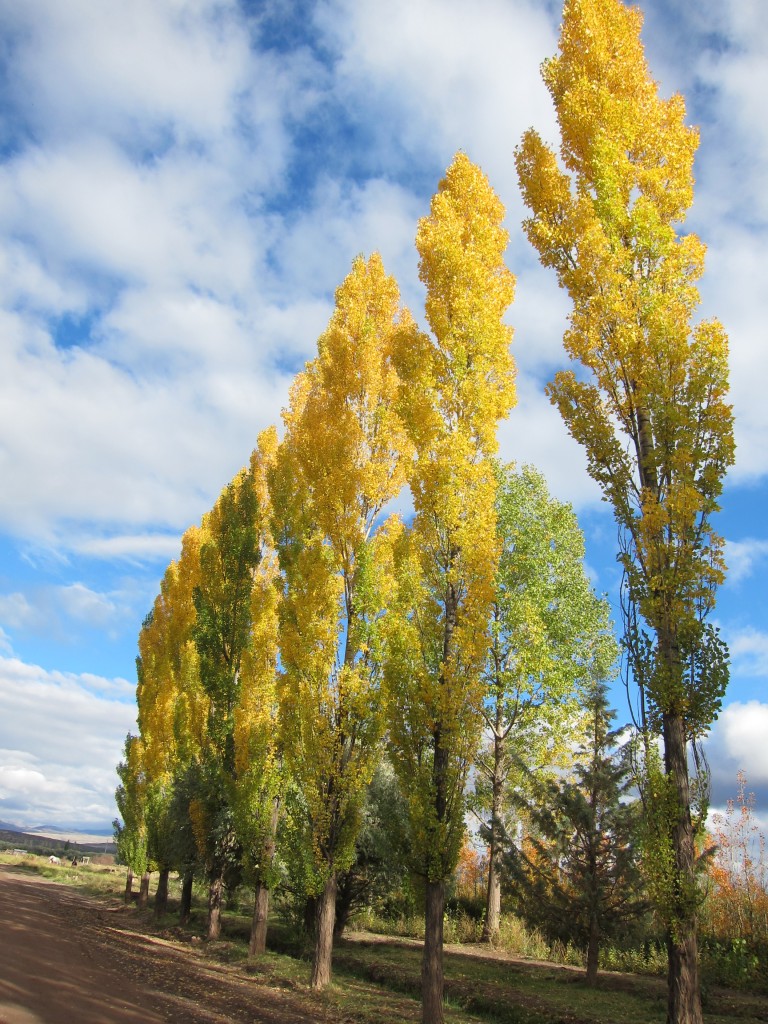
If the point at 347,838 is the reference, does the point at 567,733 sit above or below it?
above

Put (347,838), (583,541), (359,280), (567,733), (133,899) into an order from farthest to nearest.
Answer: (133,899) → (583,541) → (567,733) → (359,280) → (347,838)

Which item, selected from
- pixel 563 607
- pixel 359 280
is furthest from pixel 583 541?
pixel 359 280

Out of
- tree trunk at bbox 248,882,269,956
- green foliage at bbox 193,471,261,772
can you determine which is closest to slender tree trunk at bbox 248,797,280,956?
tree trunk at bbox 248,882,269,956

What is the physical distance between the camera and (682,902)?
23.0 feet

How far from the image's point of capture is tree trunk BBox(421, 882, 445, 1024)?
876 cm

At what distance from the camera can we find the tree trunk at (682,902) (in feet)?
22.0

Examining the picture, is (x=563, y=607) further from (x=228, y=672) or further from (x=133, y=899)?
(x=133, y=899)

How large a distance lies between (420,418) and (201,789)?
530 inches

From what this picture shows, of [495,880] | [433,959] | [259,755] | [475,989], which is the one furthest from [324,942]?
[495,880]

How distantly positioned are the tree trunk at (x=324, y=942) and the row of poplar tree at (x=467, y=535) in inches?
1.5

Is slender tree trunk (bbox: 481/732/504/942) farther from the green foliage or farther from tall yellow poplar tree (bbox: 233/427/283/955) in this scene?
the green foliage

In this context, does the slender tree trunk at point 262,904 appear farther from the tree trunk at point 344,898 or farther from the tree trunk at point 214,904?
the tree trunk at point 214,904

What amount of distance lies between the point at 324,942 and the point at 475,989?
109 inches

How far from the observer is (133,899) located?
32219mm
